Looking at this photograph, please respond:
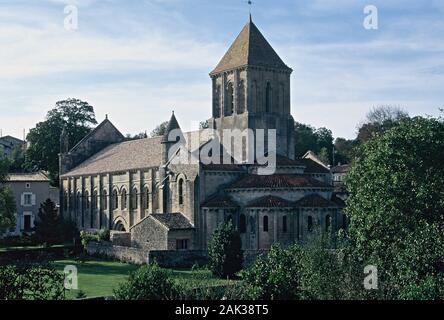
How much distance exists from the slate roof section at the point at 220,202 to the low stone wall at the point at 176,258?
13.6 feet

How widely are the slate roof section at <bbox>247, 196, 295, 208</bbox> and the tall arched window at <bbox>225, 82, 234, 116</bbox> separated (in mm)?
11262

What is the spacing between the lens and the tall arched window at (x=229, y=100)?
58.6 meters

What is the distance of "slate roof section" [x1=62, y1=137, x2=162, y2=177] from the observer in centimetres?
6369

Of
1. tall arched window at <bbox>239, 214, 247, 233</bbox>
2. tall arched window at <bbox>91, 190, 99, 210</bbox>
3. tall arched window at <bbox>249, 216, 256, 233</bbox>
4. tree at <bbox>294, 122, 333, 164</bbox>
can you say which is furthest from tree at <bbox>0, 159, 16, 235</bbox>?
tree at <bbox>294, 122, 333, 164</bbox>

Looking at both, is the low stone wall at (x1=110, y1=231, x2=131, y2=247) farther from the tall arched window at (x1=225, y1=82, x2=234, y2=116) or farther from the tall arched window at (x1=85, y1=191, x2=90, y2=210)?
the tall arched window at (x1=85, y1=191, x2=90, y2=210)

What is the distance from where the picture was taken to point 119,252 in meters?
52.4

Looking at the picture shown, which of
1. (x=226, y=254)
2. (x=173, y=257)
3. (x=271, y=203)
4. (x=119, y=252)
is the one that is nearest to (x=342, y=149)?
(x=271, y=203)

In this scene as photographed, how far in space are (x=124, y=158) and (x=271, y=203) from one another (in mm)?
24425

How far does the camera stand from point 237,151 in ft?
186

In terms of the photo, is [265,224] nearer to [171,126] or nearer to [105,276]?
[105,276]

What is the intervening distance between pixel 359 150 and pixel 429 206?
25.5ft

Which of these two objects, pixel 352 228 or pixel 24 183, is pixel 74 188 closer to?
pixel 24 183

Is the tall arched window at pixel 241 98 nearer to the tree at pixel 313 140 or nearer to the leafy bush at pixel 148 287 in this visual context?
the leafy bush at pixel 148 287

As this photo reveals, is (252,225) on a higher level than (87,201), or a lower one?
lower
